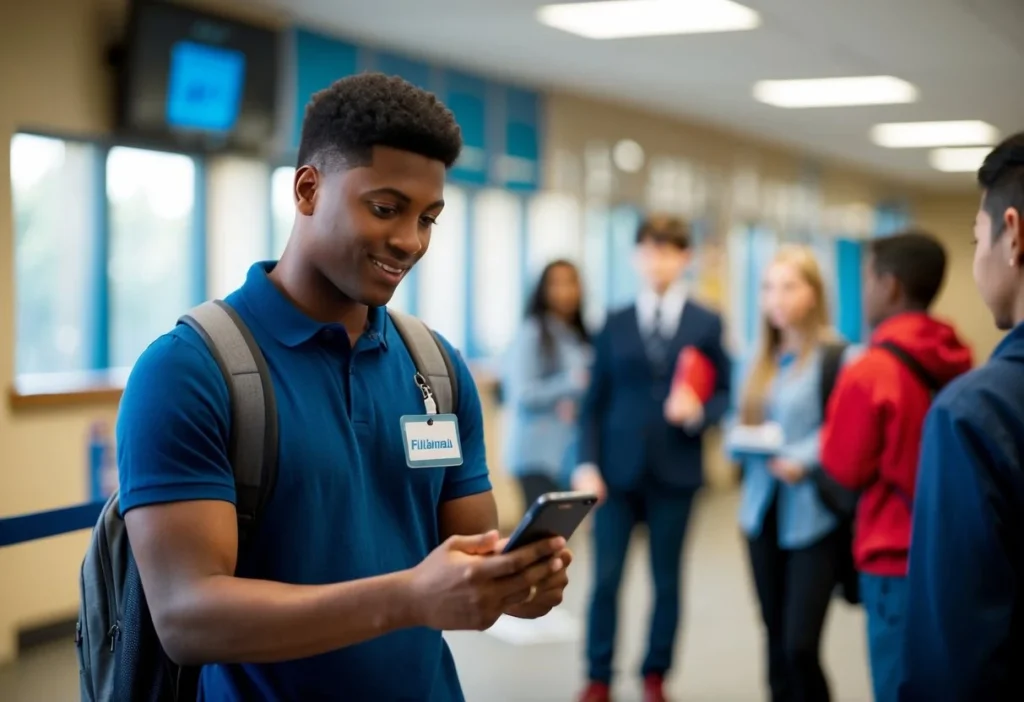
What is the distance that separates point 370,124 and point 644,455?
323 cm

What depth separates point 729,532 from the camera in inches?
364

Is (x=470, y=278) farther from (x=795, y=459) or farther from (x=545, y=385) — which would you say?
(x=795, y=459)

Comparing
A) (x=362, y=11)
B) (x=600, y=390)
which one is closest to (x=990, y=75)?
(x=362, y=11)

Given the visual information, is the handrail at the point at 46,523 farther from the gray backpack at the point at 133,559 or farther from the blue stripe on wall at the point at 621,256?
the blue stripe on wall at the point at 621,256

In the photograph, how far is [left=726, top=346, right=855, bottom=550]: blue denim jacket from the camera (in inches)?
155

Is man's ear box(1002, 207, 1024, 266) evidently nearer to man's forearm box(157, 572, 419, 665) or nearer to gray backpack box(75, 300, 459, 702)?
gray backpack box(75, 300, 459, 702)

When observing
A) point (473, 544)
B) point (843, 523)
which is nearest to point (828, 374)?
point (843, 523)

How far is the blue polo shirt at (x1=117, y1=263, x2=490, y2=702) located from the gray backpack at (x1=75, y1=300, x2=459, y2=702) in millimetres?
20

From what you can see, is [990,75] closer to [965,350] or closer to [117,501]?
[965,350]

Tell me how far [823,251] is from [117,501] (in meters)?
14.8

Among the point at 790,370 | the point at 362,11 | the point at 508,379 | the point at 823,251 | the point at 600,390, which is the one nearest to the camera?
the point at 790,370

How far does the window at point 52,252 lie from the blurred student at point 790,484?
3270 millimetres

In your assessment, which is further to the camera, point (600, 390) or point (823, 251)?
point (823, 251)

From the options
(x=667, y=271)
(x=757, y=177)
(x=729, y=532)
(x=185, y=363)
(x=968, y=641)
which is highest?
(x=757, y=177)
